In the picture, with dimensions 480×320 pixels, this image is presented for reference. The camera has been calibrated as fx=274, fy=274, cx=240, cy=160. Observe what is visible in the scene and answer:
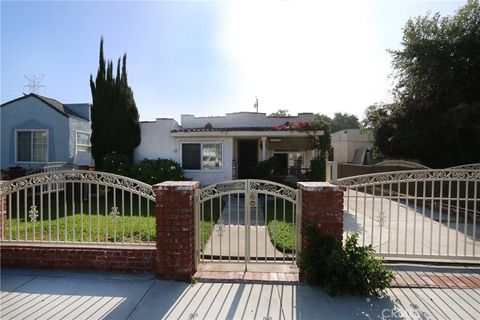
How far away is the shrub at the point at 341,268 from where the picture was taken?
11.8ft

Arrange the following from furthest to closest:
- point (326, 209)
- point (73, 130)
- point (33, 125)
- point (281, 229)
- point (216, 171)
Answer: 1. point (73, 130)
2. point (33, 125)
3. point (216, 171)
4. point (281, 229)
5. point (326, 209)

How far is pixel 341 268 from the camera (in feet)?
11.9

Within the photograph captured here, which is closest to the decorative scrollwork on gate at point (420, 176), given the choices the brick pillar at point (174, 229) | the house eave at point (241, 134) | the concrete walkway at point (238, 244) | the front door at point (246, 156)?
the concrete walkway at point (238, 244)

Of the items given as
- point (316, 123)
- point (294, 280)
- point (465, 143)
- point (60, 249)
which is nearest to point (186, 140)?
point (316, 123)

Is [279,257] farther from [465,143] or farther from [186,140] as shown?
[465,143]

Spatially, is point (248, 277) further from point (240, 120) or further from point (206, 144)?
point (240, 120)

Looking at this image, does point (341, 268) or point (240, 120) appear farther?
point (240, 120)

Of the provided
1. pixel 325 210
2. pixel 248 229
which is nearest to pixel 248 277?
pixel 248 229

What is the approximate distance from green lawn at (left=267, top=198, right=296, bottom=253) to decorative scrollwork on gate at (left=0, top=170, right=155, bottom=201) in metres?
2.23

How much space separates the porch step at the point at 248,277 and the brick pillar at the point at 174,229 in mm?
272

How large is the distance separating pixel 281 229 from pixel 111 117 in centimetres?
1086

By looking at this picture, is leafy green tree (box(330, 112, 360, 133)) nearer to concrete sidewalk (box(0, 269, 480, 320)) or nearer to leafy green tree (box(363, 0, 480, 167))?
leafy green tree (box(363, 0, 480, 167))

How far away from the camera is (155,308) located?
333 cm

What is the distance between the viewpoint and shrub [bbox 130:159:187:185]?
39.5ft
